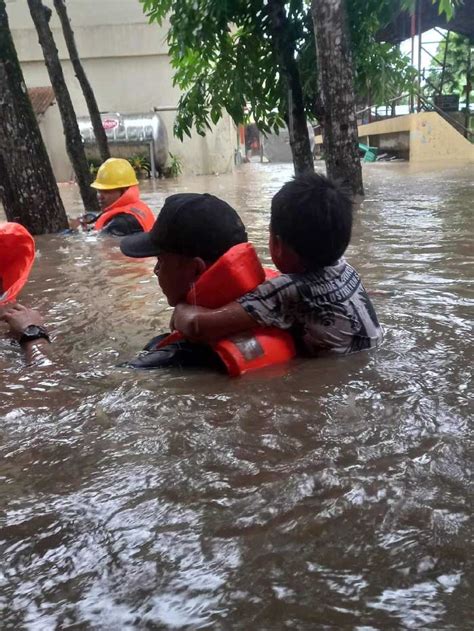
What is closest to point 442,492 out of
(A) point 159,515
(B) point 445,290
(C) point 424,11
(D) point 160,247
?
(A) point 159,515

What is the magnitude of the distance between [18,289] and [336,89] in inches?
214

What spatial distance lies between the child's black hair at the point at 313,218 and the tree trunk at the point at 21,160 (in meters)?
4.63

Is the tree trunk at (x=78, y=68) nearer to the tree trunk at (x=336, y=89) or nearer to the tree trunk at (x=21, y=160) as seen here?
the tree trunk at (x=21, y=160)

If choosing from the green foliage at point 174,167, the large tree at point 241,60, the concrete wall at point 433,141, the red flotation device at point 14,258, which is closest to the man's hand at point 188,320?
the red flotation device at point 14,258

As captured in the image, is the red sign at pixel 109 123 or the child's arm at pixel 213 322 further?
the red sign at pixel 109 123

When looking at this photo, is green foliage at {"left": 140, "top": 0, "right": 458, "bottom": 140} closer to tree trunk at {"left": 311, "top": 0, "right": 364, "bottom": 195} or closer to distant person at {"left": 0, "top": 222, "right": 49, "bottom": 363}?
tree trunk at {"left": 311, "top": 0, "right": 364, "bottom": 195}

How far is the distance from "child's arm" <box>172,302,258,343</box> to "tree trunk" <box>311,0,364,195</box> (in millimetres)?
4688

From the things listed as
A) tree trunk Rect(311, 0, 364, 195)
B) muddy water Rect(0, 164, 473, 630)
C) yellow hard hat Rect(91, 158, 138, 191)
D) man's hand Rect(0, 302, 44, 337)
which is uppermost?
tree trunk Rect(311, 0, 364, 195)

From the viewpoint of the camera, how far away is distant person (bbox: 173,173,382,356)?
7.83 feet

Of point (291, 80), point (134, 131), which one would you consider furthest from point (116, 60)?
point (291, 80)

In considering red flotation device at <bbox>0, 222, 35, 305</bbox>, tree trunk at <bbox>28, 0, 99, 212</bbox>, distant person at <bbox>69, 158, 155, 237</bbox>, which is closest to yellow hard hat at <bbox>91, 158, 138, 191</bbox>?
distant person at <bbox>69, 158, 155, 237</bbox>

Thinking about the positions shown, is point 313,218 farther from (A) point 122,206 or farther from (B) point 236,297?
(A) point 122,206

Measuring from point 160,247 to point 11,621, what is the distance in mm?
1615

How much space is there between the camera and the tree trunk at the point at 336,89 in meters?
7.02
